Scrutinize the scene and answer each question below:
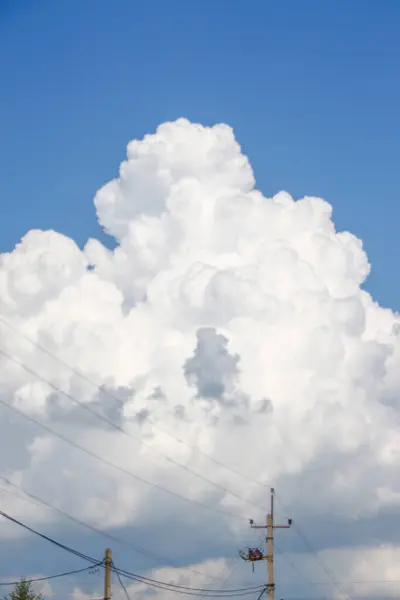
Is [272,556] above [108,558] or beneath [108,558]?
above

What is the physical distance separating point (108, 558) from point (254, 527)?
3065 centimetres

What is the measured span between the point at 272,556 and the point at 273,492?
7544 mm

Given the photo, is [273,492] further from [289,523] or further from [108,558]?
[108,558]

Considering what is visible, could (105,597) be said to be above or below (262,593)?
below

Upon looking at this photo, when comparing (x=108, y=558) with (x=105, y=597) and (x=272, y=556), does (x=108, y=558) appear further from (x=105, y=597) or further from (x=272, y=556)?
(x=272, y=556)

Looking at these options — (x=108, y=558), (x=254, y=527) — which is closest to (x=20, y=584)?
(x=254, y=527)

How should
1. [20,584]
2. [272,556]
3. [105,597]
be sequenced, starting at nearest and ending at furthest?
[105,597]
[272,556]
[20,584]

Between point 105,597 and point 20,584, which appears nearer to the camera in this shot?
point 105,597

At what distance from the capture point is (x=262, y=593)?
114938 mm

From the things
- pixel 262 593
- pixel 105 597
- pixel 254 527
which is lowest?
pixel 105 597

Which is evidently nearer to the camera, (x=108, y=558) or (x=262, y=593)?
(x=108, y=558)

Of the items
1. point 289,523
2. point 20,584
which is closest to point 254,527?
point 289,523

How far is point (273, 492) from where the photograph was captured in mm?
119312

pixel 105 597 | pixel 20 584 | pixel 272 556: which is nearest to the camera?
pixel 105 597
